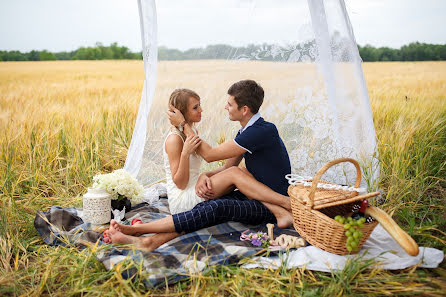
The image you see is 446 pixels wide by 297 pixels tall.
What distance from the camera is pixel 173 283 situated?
2.33 m

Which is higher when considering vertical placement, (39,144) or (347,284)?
(39,144)

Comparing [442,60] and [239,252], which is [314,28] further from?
[442,60]

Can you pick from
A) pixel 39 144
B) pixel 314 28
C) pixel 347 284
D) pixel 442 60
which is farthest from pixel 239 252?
pixel 442 60

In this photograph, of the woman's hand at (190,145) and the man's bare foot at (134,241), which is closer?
the man's bare foot at (134,241)

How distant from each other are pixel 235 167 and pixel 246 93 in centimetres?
59

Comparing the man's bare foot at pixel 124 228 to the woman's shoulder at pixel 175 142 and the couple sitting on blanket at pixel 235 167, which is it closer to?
the couple sitting on blanket at pixel 235 167

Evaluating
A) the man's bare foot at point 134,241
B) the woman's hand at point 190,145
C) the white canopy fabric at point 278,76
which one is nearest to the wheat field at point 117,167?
the white canopy fabric at point 278,76

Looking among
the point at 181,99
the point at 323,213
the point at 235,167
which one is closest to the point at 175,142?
the point at 181,99

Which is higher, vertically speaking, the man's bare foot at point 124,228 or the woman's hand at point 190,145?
the woman's hand at point 190,145

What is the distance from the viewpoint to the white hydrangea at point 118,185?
9.98 feet

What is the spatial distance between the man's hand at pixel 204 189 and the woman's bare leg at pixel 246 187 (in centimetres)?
4

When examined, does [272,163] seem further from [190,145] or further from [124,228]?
[124,228]

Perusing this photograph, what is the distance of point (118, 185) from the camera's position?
10.2ft

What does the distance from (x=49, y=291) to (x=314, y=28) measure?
280 cm
